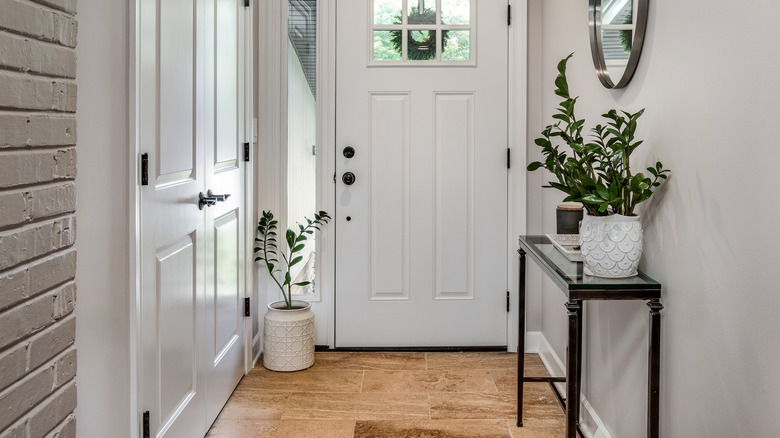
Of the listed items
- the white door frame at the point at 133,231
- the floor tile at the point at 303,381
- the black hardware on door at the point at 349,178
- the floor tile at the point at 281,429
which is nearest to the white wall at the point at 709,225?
the floor tile at the point at 281,429

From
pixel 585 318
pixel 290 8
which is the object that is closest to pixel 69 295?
pixel 585 318

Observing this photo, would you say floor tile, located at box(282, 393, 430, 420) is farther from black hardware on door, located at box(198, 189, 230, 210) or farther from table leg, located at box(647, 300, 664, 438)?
table leg, located at box(647, 300, 664, 438)

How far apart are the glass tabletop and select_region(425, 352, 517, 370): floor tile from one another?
125cm

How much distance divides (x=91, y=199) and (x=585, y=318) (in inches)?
72.0

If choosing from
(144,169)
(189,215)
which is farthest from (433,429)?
(144,169)

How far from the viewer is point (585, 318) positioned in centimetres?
259

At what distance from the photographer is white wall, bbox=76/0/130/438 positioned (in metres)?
1.54

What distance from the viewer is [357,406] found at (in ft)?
9.16

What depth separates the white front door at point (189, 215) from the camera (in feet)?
6.22

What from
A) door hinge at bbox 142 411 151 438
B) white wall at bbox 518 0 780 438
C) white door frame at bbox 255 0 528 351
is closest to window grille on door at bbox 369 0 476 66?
white door frame at bbox 255 0 528 351

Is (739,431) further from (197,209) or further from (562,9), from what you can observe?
(562,9)

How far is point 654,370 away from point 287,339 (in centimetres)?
190

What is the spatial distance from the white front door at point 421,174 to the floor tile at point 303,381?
0.37 metres

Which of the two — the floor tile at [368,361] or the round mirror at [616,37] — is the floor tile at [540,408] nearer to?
the floor tile at [368,361]
